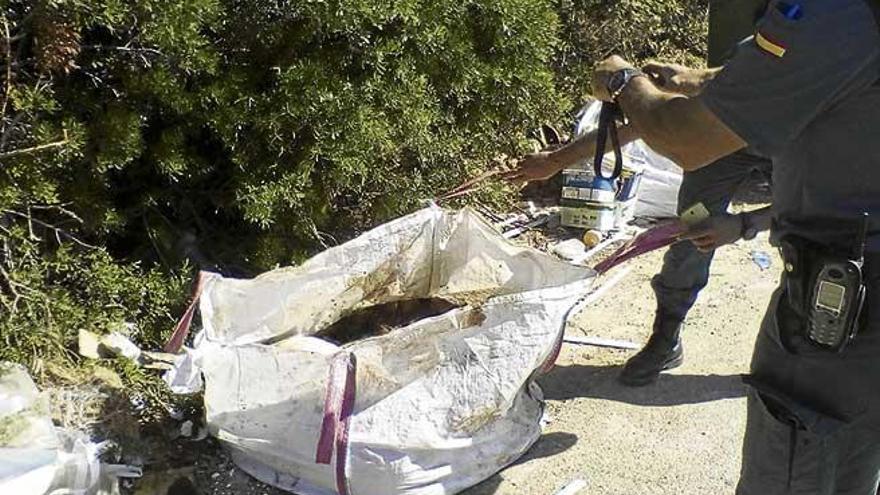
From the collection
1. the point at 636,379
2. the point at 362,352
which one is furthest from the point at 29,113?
the point at 636,379

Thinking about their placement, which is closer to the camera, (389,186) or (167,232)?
(167,232)

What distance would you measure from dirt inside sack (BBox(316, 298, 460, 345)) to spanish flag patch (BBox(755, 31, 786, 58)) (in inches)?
78.1

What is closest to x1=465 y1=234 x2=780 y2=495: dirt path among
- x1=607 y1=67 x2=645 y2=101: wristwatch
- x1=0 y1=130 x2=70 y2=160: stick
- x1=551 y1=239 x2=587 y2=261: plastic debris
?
x1=551 y1=239 x2=587 y2=261: plastic debris

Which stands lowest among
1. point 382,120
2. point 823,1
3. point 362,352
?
point 362,352

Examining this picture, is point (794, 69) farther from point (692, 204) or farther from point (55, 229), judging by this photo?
point (55, 229)

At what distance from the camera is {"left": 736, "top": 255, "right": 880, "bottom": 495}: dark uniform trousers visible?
2258 mm

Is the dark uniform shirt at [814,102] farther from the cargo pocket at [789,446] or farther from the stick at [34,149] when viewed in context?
the stick at [34,149]

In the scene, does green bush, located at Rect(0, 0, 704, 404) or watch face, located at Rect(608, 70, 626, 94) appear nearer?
watch face, located at Rect(608, 70, 626, 94)

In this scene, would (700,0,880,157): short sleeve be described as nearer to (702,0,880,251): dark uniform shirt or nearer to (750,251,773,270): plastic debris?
(702,0,880,251): dark uniform shirt

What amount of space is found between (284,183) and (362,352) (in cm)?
93

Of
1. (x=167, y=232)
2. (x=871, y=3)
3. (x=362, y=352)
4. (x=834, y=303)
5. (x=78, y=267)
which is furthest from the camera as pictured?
(x=167, y=232)

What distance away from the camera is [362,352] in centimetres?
306

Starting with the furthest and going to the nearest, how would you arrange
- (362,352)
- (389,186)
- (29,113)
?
1. (389,186)
2. (29,113)
3. (362,352)

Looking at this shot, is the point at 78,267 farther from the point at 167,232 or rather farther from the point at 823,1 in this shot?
the point at 823,1
